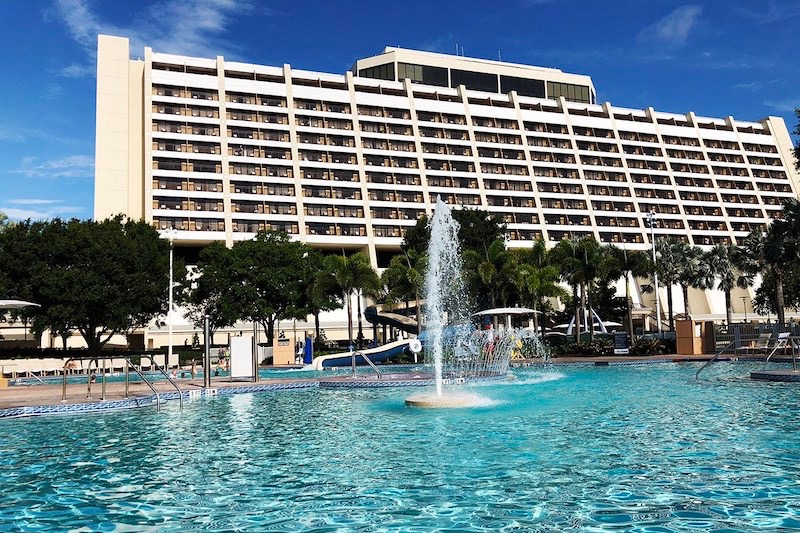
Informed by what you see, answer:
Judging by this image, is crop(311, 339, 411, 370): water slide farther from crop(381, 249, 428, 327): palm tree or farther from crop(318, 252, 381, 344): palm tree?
crop(318, 252, 381, 344): palm tree

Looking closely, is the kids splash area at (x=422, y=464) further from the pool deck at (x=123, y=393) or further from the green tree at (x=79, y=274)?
the green tree at (x=79, y=274)

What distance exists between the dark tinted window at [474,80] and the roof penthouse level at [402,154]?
0.18 metres

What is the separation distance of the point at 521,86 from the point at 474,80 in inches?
328

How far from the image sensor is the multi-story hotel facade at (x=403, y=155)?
76.8m

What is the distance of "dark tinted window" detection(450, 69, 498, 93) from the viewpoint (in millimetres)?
101812

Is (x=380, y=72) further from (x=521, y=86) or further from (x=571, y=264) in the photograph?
(x=571, y=264)

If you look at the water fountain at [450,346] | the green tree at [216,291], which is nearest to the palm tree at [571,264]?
the water fountain at [450,346]

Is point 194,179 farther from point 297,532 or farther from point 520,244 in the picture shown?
point 297,532

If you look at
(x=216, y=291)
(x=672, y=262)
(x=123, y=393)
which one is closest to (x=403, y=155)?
(x=672, y=262)

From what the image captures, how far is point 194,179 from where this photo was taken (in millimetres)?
76375

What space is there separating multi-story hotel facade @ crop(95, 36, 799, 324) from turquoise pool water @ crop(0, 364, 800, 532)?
62471 millimetres

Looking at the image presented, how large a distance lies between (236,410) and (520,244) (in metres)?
74.9

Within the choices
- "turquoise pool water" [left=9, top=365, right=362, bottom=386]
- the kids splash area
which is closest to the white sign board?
"turquoise pool water" [left=9, top=365, right=362, bottom=386]

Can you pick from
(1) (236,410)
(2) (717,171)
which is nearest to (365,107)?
(2) (717,171)
